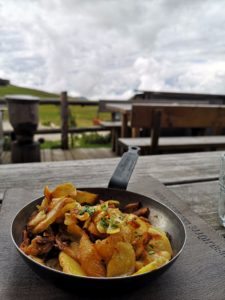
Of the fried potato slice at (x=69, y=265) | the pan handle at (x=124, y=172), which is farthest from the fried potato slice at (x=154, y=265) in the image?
the pan handle at (x=124, y=172)

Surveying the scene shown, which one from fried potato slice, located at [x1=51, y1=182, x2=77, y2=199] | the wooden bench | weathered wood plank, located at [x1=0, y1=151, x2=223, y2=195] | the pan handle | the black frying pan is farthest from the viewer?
the wooden bench

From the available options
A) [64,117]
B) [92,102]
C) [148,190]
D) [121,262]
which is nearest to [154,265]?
[121,262]

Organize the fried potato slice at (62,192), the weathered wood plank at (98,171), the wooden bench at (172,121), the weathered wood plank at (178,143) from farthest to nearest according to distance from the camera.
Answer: the weathered wood plank at (178,143) < the wooden bench at (172,121) < the weathered wood plank at (98,171) < the fried potato slice at (62,192)

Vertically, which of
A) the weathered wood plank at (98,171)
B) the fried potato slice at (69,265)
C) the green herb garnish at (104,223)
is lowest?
the weathered wood plank at (98,171)

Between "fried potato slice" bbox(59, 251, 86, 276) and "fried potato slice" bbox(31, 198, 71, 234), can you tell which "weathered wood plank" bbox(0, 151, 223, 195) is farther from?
"fried potato slice" bbox(59, 251, 86, 276)

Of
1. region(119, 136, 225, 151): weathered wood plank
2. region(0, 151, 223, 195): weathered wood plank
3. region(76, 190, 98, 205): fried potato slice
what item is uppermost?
region(76, 190, 98, 205): fried potato slice

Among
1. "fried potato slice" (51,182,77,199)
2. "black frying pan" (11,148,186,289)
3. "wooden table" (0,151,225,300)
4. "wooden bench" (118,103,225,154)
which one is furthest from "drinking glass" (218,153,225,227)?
"wooden bench" (118,103,225,154)

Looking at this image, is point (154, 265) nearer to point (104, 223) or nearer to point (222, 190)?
point (104, 223)

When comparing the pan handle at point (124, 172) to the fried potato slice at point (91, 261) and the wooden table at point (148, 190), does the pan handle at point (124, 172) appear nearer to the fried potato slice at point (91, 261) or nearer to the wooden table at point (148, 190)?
the wooden table at point (148, 190)
